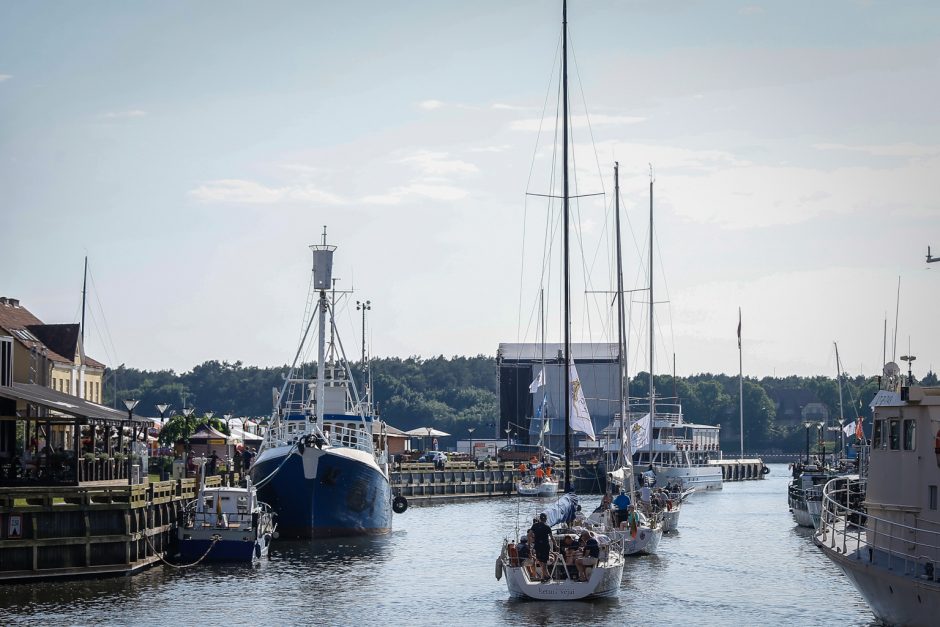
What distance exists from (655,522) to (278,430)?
2009 cm

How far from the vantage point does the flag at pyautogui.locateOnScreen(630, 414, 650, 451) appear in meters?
108

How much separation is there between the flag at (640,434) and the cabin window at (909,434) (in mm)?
67507

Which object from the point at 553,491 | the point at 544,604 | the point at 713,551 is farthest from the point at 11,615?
the point at 553,491

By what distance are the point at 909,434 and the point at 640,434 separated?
74.9m

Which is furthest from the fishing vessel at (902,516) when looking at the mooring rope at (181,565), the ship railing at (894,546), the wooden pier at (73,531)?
the mooring rope at (181,565)

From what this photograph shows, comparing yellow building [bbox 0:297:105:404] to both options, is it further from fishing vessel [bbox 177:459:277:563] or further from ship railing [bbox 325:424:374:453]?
fishing vessel [bbox 177:459:277:563]

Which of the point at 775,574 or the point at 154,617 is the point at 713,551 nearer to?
the point at 775,574

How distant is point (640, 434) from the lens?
363ft

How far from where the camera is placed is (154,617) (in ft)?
133

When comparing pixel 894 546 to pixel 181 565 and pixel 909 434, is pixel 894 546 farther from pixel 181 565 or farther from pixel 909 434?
pixel 181 565

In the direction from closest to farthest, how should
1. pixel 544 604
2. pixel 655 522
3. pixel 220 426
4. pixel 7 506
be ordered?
pixel 544 604 → pixel 7 506 → pixel 655 522 → pixel 220 426

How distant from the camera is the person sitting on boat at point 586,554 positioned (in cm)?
4181

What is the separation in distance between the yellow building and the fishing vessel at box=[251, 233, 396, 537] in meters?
20.6

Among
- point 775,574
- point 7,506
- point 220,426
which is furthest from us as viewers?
point 220,426
